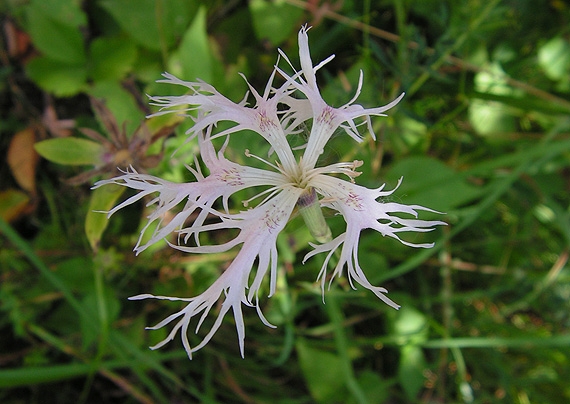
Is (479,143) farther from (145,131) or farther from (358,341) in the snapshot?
(145,131)

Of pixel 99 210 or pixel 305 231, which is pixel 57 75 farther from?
pixel 305 231

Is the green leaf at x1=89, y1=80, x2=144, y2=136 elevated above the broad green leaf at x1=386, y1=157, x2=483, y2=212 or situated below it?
above

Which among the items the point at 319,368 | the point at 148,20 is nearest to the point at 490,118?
the point at 319,368

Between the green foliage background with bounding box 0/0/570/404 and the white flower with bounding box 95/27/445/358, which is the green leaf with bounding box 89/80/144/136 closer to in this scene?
the green foliage background with bounding box 0/0/570/404

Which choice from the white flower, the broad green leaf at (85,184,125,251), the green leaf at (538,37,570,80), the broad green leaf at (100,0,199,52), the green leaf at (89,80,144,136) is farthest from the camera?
the green leaf at (538,37,570,80)

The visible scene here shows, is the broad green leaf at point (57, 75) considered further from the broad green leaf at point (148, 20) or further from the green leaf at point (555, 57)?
the green leaf at point (555, 57)

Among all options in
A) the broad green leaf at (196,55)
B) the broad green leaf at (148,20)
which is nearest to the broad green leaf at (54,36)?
the broad green leaf at (148,20)

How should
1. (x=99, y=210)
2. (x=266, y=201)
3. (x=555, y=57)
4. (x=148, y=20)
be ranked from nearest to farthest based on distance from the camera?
(x=266, y=201) < (x=99, y=210) < (x=148, y=20) < (x=555, y=57)

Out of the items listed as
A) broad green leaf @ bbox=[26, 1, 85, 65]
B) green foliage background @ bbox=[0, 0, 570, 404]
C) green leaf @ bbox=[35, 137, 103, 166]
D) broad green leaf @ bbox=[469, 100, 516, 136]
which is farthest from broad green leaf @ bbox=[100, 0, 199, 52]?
broad green leaf @ bbox=[469, 100, 516, 136]

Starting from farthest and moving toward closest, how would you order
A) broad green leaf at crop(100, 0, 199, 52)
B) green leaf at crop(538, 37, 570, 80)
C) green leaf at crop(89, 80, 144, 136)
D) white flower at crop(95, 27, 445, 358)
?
green leaf at crop(538, 37, 570, 80) < broad green leaf at crop(100, 0, 199, 52) < green leaf at crop(89, 80, 144, 136) < white flower at crop(95, 27, 445, 358)
